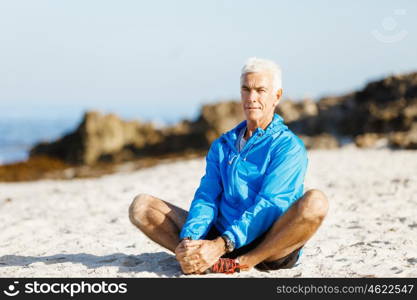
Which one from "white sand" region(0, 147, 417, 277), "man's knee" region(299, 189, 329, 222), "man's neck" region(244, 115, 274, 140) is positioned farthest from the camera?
"white sand" region(0, 147, 417, 277)

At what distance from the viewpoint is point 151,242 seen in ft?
18.9

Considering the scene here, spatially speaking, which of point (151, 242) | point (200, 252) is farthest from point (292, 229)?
point (151, 242)

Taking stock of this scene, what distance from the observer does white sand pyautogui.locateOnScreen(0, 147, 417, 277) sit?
4.49 m

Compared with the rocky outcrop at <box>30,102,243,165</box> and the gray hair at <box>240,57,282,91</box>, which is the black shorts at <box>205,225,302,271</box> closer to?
the gray hair at <box>240,57,282,91</box>

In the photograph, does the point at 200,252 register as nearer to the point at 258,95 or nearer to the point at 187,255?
the point at 187,255

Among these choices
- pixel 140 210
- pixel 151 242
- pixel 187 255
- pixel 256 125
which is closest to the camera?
pixel 187 255

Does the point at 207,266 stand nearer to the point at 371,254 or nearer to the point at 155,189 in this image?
the point at 371,254

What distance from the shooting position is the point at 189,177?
1123 cm

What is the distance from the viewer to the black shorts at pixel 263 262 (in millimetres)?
4148

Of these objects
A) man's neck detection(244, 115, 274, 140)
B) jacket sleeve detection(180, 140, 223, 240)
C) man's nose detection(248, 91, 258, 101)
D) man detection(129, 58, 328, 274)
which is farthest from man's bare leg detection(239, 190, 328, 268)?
man's nose detection(248, 91, 258, 101)

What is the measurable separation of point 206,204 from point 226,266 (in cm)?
49

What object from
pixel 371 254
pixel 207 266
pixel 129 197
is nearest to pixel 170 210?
pixel 207 266

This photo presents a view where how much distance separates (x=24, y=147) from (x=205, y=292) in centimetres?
3362

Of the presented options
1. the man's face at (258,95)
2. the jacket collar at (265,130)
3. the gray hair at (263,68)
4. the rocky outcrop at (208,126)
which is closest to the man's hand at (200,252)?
the jacket collar at (265,130)
